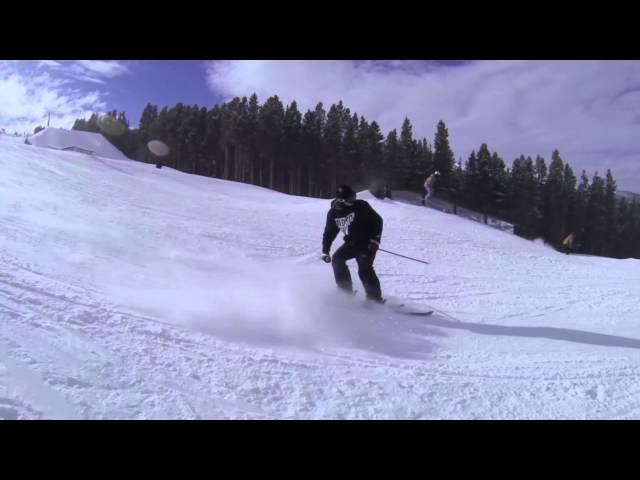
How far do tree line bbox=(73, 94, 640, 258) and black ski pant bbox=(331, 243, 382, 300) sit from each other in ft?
86.8

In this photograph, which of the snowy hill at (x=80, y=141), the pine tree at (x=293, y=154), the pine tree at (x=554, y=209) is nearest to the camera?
the snowy hill at (x=80, y=141)

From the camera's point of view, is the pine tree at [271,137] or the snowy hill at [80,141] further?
the pine tree at [271,137]

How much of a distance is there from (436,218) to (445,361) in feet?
51.2

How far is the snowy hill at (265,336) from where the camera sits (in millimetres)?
2639

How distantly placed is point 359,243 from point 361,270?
396 mm

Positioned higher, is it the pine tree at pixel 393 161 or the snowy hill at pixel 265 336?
the pine tree at pixel 393 161

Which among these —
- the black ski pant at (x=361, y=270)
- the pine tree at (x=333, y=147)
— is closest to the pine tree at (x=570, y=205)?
the pine tree at (x=333, y=147)

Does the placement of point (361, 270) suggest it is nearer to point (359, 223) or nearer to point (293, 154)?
point (359, 223)

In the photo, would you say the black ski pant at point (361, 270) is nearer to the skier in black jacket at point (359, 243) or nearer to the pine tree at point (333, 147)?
the skier in black jacket at point (359, 243)

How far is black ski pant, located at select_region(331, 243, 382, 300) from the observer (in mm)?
5344

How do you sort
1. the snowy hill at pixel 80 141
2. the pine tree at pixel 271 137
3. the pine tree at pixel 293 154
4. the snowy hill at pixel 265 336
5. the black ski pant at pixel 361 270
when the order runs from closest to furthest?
1. the snowy hill at pixel 265 336
2. the black ski pant at pixel 361 270
3. the snowy hill at pixel 80 141
4. the pine tree at pixel 271 137
5. the pine tree at pixel 293 154

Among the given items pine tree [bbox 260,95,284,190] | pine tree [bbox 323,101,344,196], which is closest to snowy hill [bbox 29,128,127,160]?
pine tree [bbox 260,95,284,190]

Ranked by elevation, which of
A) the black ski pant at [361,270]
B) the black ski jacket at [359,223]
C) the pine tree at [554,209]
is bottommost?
the black ski pant at [361,270]

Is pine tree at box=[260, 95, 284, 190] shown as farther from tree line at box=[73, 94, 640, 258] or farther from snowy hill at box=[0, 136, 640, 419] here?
snowy hill at box=[0, 136, 640, 419]
